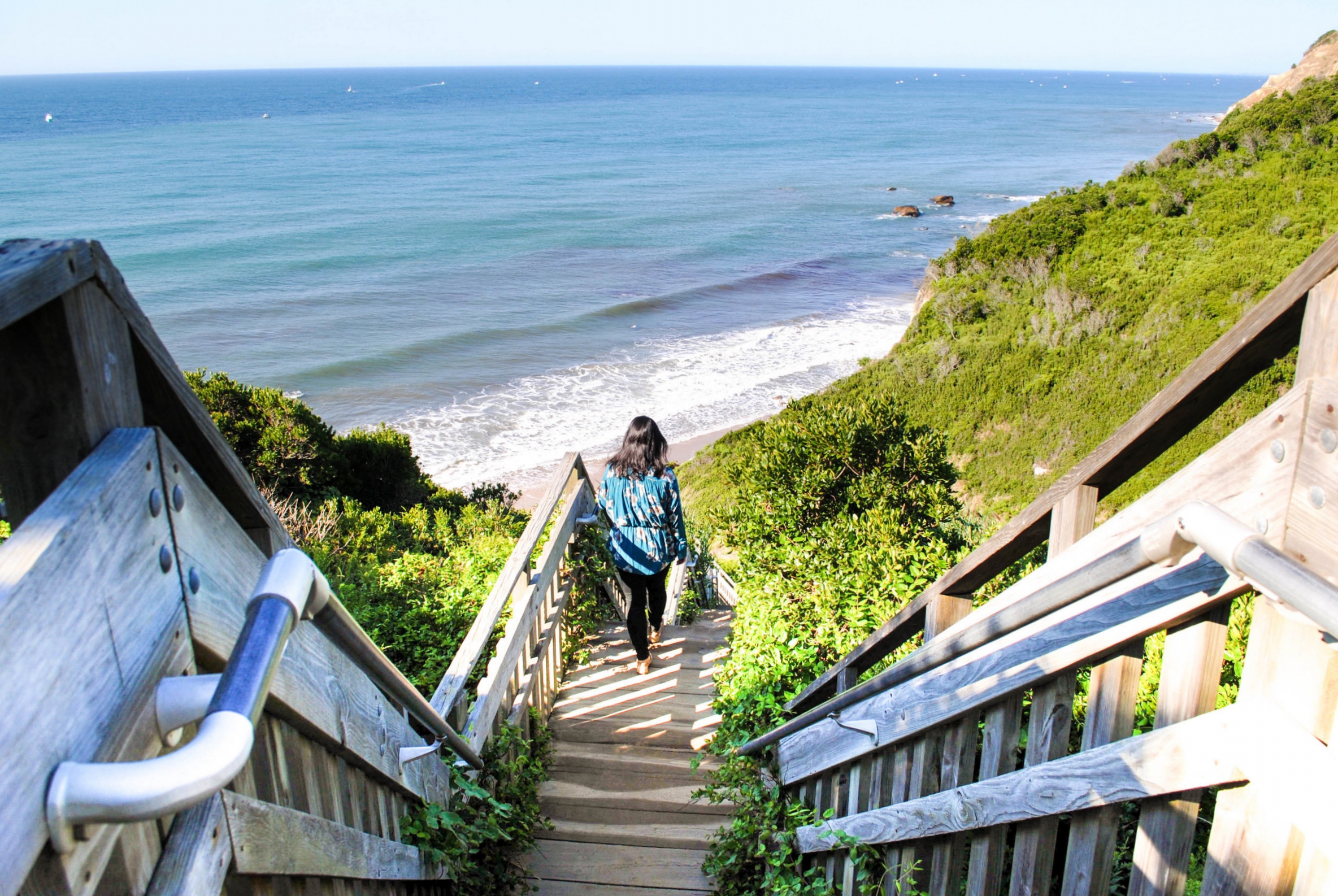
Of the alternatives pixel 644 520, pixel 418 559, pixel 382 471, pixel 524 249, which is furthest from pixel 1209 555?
pixel 524 249

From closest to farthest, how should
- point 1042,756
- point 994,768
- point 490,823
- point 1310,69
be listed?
point 1042,756 → point 994,768 → point 490,823 → point 1310,69

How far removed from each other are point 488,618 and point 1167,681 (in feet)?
8.70

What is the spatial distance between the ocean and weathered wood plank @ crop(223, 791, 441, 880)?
18.2 meters

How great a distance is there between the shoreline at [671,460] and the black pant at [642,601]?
482 inches

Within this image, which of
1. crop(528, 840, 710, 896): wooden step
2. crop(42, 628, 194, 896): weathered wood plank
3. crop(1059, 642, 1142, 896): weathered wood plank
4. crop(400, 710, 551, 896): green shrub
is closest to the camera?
crop(42, 628, 194, 896): weathered wood plank

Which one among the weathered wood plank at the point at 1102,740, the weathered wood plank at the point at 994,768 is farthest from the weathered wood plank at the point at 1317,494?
the weathered wood plank at the point at 994,768

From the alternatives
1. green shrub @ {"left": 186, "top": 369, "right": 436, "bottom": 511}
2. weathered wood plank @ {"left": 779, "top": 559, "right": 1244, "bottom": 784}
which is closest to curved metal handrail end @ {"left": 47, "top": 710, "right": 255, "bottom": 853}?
weathered wood plank @ {"left": 779, "top": 559, "right": 1244, "bottom": 784}

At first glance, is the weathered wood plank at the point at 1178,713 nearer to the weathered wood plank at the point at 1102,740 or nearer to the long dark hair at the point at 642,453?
the weathered wood plank at the point at 1102,740

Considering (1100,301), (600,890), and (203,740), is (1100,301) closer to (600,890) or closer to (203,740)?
(600,890)

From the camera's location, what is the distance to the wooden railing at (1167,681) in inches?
51.9

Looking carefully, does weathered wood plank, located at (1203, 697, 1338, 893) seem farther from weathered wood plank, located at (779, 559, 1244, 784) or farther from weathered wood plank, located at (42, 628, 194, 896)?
weathered wood plank, located at (42, 628, 194, 896)

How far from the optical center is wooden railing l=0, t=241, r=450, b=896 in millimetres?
886

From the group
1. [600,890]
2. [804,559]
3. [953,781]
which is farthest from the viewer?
[804,559]

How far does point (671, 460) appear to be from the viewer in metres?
19.9
